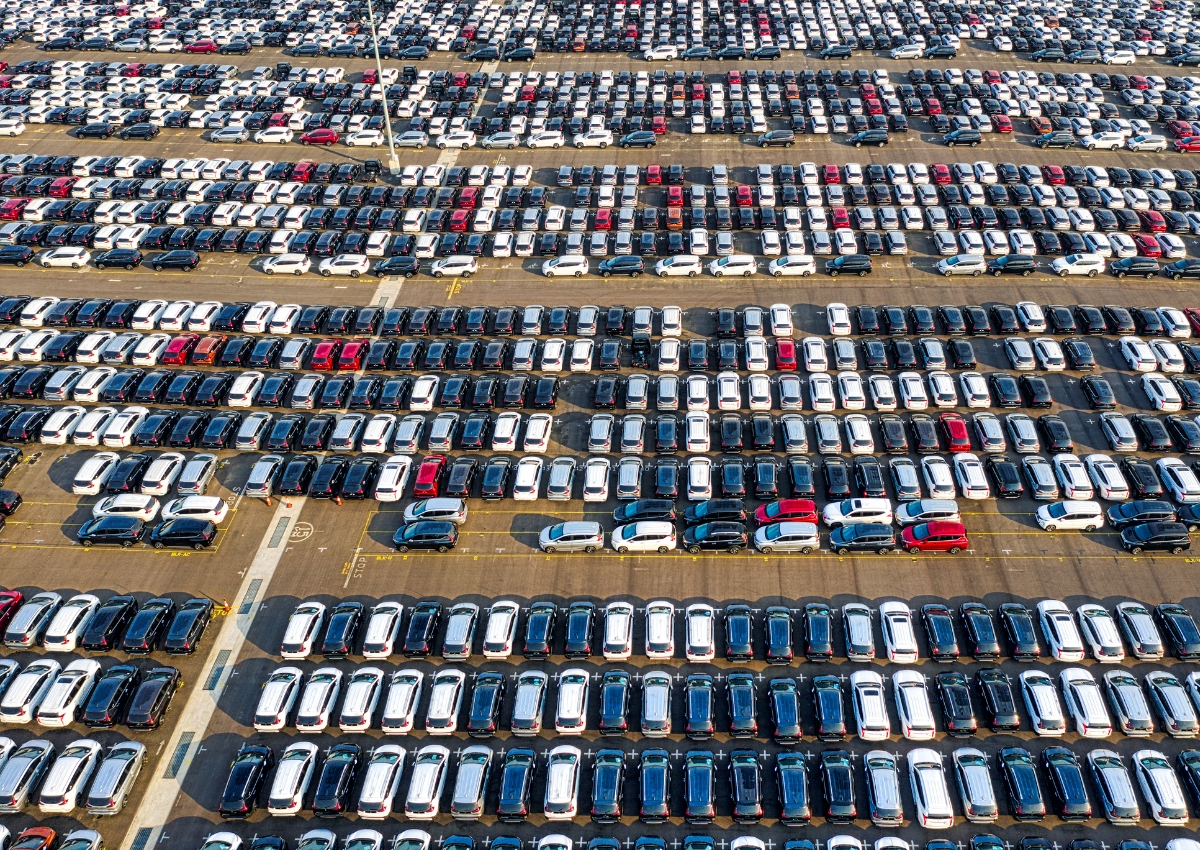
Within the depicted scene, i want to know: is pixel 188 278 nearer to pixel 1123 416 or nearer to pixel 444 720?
pixel 444 720

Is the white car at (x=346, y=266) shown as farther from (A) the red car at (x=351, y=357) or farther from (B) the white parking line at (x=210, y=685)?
(B) the white parking line at (x=210, y=685)

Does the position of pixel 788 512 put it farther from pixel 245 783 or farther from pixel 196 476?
pixel 196 476

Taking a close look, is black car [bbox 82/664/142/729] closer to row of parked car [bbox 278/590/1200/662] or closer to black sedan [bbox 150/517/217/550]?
row of parked car [bbox 278/590/1200/662]

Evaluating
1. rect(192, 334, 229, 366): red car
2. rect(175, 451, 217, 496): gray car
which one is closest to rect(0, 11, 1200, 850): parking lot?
rect(175, 451, 217, 496): gray car

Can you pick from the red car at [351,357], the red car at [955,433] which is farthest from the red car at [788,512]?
the red car at [351,357]

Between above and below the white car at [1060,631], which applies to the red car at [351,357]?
above


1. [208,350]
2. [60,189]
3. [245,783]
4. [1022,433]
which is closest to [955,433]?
[1022,433]
